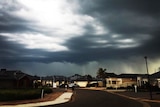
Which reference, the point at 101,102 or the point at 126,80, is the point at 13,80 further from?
the point at 101,102

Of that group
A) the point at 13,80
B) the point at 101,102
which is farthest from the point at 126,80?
the point at 101,102

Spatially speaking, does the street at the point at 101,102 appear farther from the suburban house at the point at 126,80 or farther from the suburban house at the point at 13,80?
the suburban house at the point at 126,80

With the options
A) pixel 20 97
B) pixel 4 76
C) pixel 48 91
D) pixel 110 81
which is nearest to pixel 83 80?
pixel 110 81

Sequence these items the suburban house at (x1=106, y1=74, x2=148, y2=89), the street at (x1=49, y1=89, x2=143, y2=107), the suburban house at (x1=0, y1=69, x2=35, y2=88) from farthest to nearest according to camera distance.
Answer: the suburban house at (x1=106, y1=74, x2=148, y2=89) < the suburban house at (x1=0, y1=69, x2=35, y2=88) < the street at (x1=49, y1=89, x2=143, y2=107)

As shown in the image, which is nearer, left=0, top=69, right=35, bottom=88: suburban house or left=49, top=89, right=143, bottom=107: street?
left=49, top=89, right=143, bottom=107: street

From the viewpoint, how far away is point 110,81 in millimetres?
90062

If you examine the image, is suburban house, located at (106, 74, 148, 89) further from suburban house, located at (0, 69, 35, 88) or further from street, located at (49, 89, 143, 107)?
street, located at (49, 89, 143, 107)

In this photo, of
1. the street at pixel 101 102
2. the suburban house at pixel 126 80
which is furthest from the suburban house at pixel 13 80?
the street at pixel 101 102

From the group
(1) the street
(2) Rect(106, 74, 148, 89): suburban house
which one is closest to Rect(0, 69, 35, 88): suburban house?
(2) Rect(106, 74, 148, 89): suburban house

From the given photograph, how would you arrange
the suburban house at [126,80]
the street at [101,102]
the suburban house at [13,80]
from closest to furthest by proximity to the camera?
1. the street at [101,102]
2. the suburban house at [13,80]
3. the suburban house at [126,80]

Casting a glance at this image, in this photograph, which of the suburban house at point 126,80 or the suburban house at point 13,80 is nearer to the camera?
the suburban house at point 13,80

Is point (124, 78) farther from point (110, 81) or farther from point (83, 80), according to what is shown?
point (83, 80)

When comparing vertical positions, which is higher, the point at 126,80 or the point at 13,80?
the point at 126,80

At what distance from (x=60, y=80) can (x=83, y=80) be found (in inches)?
1125
